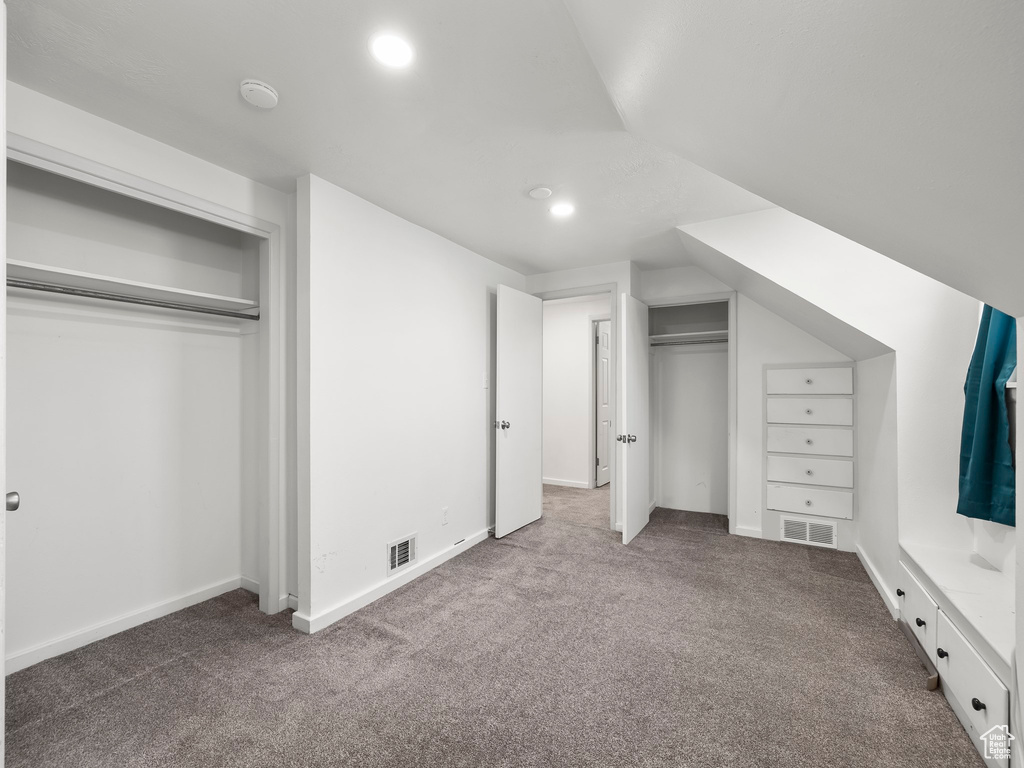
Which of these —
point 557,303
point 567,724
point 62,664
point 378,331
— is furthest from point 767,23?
point 557,303

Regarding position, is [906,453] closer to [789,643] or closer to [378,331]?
[789,643]

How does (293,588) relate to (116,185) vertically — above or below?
below

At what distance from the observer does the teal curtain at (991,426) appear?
1.84m

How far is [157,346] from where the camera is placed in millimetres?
2412

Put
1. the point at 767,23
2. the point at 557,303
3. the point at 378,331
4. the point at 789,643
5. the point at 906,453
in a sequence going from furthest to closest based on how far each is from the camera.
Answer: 1. the point at 557,303
2. the point at 378,331
3. the point at 906,453
4. the point at 789,643
5. the point at 767,23

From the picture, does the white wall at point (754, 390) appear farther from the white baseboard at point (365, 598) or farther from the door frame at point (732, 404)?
the white baseboard at point (365, 598)

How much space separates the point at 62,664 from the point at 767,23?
330 cm

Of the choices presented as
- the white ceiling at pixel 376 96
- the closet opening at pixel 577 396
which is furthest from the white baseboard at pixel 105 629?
the closet opening at pixel 577 396

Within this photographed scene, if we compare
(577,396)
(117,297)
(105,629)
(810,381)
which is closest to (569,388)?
(577,396)

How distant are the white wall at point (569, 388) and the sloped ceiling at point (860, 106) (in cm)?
399

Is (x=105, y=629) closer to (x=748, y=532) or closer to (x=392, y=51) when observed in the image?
(x=392, y=51)

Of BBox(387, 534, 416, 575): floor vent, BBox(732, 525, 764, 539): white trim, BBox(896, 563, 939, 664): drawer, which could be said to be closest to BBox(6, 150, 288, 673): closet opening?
BBox(387, 534, 416, 575): floor vent

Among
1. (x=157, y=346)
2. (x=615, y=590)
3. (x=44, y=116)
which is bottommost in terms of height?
(x=615, y=590)

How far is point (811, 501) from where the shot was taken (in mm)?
3496
